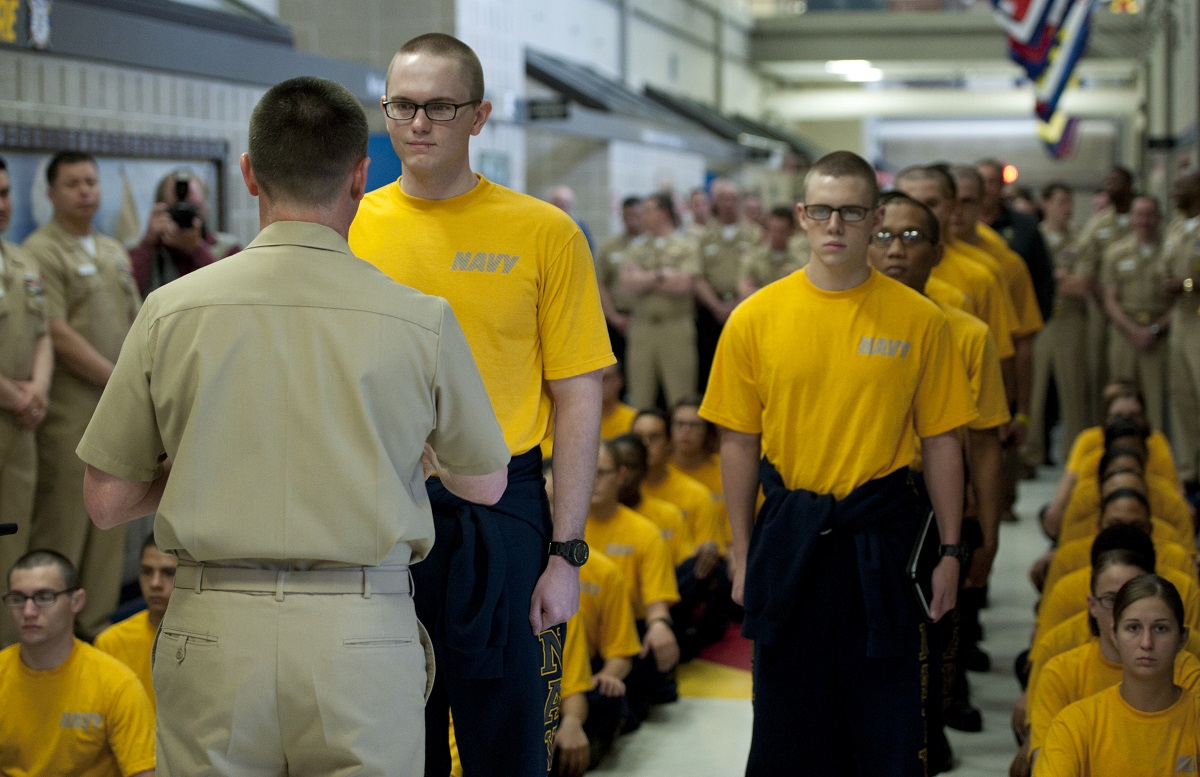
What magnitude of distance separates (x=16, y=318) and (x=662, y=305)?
582 centimetres

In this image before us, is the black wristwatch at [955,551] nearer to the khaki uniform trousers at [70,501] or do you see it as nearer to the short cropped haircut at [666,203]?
the khaki uniform trousers at [70,501]

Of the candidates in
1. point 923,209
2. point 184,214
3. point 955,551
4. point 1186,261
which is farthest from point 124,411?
point 1186,261

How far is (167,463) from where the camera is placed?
214 centimetres

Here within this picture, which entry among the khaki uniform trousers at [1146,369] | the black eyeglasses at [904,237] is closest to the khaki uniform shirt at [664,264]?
the khaki uniform trousers at [1146,369]

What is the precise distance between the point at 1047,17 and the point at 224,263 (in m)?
12.2

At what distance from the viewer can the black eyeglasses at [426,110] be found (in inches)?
100

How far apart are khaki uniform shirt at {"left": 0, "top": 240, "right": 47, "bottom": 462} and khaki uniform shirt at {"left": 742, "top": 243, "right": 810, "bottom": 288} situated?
5925 mm

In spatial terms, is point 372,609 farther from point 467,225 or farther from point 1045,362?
point 1045,362

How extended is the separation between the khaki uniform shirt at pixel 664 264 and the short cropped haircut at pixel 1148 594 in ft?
21.6

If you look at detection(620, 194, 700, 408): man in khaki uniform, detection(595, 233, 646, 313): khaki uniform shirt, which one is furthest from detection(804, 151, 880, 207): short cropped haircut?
detection(595, 233, 646, 313): khaki uniform shirt

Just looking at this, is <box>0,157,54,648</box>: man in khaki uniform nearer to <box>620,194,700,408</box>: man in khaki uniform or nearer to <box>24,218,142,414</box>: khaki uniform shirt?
<box>24,218,142,414</box>: khaki uniform shirt

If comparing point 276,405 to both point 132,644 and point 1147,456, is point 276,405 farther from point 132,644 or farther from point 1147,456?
point 1147,456

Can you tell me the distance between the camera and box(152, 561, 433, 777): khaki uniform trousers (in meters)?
1.96

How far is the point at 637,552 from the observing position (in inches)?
223
